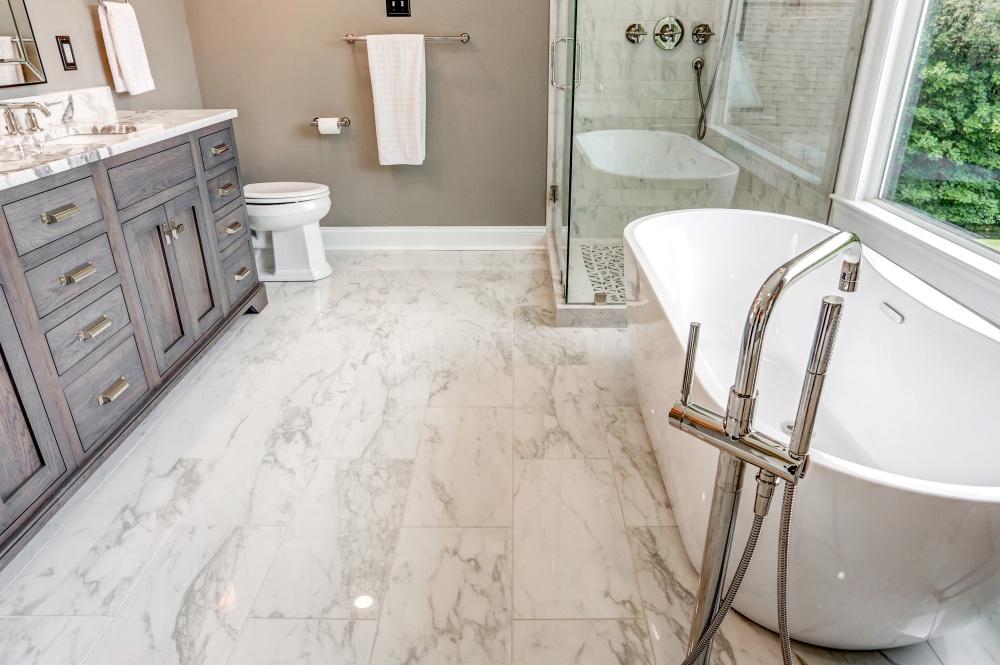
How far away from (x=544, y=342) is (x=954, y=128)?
1551 millimetres

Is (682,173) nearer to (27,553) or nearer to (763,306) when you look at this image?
(763,306)

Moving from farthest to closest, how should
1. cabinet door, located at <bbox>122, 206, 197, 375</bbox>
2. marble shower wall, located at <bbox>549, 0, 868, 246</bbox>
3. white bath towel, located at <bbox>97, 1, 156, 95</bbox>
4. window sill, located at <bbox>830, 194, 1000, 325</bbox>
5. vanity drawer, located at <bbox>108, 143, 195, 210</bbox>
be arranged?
white bath towel, located at <bbox>97, 1, 156, 95</bbox> → marble shower wall, located at <bbox>549, 0, 868, 246</bbox> → cabinet door, located at <bbox>122, 206, 197, 375</bbox> → vanity drawer, located at <bbox>108, 143, 195, 210</bbox> → window sill, located at <bbox>830, 194, 1000, 325</bbox>

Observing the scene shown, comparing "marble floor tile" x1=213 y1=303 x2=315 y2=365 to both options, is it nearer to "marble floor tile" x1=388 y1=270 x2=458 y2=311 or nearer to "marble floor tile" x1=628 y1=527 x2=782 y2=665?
"marble floor tile" x1=388 y1=270 x2=458 y2=311

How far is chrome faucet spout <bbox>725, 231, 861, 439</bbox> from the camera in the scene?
84 centimetres

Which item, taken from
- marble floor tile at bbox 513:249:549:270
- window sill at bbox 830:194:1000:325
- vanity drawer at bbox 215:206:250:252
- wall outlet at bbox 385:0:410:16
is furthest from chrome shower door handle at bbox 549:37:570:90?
vanity drawer at bbox 215:206:250:252

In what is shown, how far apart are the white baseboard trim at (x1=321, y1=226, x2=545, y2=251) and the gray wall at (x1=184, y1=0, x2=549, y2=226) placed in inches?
1.6

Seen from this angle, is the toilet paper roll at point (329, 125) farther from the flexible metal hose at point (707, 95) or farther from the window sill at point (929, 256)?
the window sill at point (929, 256)

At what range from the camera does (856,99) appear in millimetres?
2254

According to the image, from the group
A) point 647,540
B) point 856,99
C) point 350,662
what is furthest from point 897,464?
point 350,662

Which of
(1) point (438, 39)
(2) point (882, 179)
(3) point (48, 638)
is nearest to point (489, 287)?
(1) point (438, 39)

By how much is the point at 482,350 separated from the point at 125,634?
1.58 metres

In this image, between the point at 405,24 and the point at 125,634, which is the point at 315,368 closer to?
the point at 125,634

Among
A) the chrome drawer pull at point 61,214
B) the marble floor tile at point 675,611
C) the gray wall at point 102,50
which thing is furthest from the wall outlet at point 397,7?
the marble floor tile at point 675,611

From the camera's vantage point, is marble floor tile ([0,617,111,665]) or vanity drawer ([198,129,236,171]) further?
vanity drawer ([198,129,236,171])
